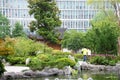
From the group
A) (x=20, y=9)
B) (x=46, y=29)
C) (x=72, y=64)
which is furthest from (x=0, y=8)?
(x=72, y=64)

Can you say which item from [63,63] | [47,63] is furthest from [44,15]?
[47,63]

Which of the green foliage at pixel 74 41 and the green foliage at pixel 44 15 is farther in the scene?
the green foliage at pixel 74 41

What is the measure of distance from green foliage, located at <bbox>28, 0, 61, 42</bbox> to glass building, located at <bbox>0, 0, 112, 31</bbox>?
1707 inches

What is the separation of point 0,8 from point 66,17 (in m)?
15.4

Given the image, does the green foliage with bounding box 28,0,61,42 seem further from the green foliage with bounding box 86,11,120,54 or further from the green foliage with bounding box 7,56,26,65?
the green foliage with bounding box 7,56,26,65

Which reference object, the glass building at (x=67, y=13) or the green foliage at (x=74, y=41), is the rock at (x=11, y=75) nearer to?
the green foliage at (x=74, y=41)

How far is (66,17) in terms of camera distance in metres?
96.1

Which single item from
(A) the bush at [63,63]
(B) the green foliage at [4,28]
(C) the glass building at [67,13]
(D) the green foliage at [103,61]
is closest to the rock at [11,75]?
(A) the bush at [63,63]

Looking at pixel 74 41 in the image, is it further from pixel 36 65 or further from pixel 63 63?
pixel 36 65

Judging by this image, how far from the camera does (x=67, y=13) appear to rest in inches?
3787

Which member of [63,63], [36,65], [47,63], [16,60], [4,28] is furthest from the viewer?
[4,28]

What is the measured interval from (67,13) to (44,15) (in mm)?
45901

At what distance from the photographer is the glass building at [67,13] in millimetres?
95625

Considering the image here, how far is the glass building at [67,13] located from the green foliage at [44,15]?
142ft
